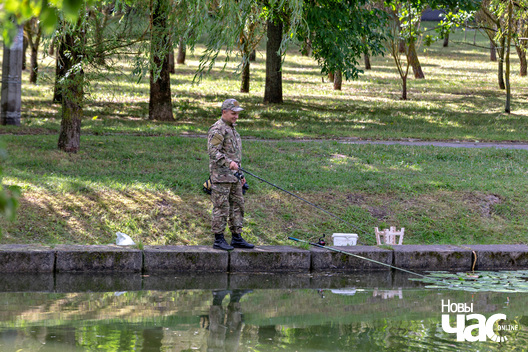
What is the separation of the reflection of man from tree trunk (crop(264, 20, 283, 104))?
603 inches

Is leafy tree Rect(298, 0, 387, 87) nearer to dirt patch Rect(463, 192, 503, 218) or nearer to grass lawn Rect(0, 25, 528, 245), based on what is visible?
grass lawn Rect(0, 25, 528, 245)

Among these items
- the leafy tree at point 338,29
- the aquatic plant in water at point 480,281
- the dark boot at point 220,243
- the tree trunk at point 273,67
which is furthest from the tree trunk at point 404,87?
the dark boot at point 220,243

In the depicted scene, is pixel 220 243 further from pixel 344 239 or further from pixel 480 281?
pixel 480 281

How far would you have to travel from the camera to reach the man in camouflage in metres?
7.46

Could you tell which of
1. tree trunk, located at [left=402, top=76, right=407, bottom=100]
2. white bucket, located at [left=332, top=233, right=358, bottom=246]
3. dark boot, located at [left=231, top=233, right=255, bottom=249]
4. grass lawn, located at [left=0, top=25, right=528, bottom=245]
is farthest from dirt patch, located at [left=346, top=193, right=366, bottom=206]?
tree trunk, located at [left=402, top=76, right=407, bottom=100]

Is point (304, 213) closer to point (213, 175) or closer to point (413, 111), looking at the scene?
point (213, 175)

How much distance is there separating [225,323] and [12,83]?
33.7 feet

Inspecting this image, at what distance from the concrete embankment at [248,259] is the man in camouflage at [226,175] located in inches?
10.4

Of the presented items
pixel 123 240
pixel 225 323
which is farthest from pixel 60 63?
pixel 225 323

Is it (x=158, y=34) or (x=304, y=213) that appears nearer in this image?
(x=304, y=213)

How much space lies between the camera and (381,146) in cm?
1375

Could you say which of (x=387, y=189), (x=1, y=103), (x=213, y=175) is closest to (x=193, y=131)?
(x=1, y=103)

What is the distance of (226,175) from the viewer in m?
7.56

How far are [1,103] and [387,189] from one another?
907cm
